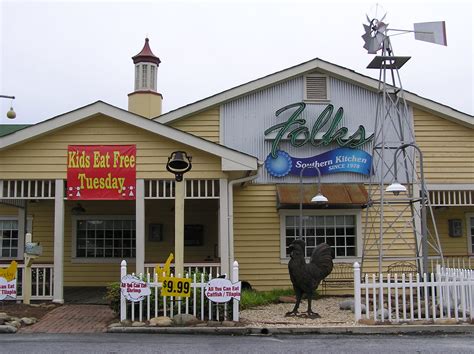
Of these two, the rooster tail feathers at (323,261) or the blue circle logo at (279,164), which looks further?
the blue circle logo at (279,164)

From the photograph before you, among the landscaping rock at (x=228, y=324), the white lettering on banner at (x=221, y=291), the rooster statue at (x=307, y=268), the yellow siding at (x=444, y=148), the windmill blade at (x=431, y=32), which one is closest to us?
the landscaping rock at (x=228, y=324)

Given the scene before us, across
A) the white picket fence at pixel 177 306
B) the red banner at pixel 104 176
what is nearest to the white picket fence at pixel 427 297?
the white picket fence at pixel 177 306

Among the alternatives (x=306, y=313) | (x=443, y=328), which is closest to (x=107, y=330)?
(x=306, y=313)

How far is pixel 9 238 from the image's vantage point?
1748 centimetres

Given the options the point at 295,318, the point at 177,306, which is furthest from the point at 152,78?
the point at 295,318

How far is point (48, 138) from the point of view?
1297 centimetres

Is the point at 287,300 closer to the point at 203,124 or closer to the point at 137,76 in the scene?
the point at 203,124

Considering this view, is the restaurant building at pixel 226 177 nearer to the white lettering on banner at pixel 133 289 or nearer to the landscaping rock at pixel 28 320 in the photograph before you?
the landscaping rock at pixel 28 320

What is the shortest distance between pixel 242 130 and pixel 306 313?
6.22 m

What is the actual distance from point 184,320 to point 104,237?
26.5ft

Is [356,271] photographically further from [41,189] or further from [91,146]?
[41,189]

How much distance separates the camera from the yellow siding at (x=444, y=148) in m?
16.1

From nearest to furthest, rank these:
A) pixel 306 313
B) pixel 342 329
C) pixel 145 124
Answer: pixel 342 329 < pixel 306 313 < pixel 145 124

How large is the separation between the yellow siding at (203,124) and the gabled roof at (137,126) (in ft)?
10.2
